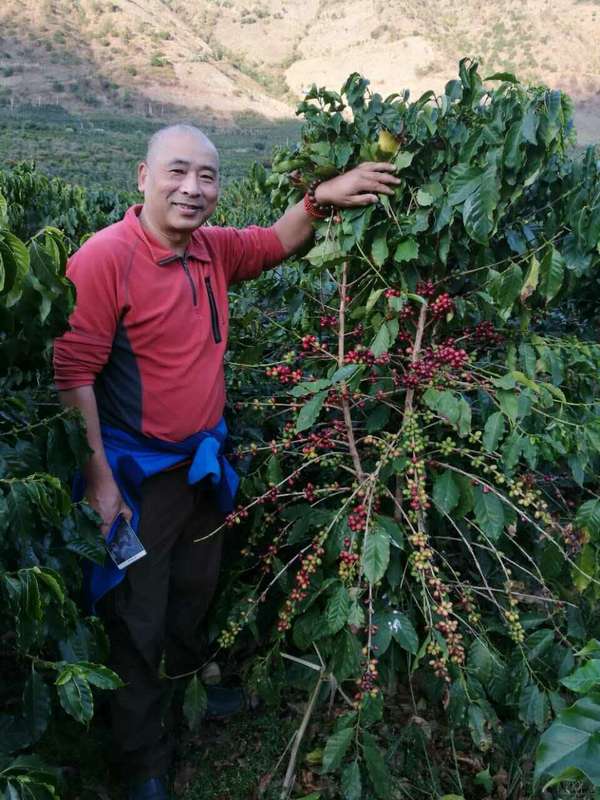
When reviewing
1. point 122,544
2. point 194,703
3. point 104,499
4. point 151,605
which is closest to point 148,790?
point 194,703

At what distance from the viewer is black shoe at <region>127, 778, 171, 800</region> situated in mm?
1973

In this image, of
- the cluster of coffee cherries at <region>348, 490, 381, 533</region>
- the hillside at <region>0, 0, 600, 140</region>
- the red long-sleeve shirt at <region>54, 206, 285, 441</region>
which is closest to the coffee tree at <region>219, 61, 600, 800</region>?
the cluster of coffee cherries at <region>348, 490, 381, 533</region>

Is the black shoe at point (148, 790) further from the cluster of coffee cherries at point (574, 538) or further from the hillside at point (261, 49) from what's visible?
the hillside at point (261, 49)

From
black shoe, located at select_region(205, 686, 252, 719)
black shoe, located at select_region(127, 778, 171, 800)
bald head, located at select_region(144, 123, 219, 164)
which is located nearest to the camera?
bald head, located at select_region(144, 123, 219, 164)

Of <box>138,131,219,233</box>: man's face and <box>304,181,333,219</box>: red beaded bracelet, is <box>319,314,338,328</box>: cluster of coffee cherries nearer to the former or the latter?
<box>304,181,333,219</box>: red beaded bracelet

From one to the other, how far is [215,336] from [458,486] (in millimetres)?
758

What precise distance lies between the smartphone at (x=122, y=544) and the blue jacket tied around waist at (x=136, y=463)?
1.2 inches

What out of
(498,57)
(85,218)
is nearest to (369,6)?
(498,57)

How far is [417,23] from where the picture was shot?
67.4 meters

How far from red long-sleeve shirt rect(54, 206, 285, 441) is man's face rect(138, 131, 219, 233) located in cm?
7

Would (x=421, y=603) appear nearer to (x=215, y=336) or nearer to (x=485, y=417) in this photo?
(x=485, y=417)

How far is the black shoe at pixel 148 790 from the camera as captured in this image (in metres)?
1.97

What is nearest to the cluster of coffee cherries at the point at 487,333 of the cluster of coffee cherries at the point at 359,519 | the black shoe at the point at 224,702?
the cluster of coffee cherries at the point at 359,519

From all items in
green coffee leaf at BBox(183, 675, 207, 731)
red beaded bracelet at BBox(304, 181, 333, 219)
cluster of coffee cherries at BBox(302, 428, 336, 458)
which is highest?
red beaded bracelet at BBox(304, 181, 333, 219)
